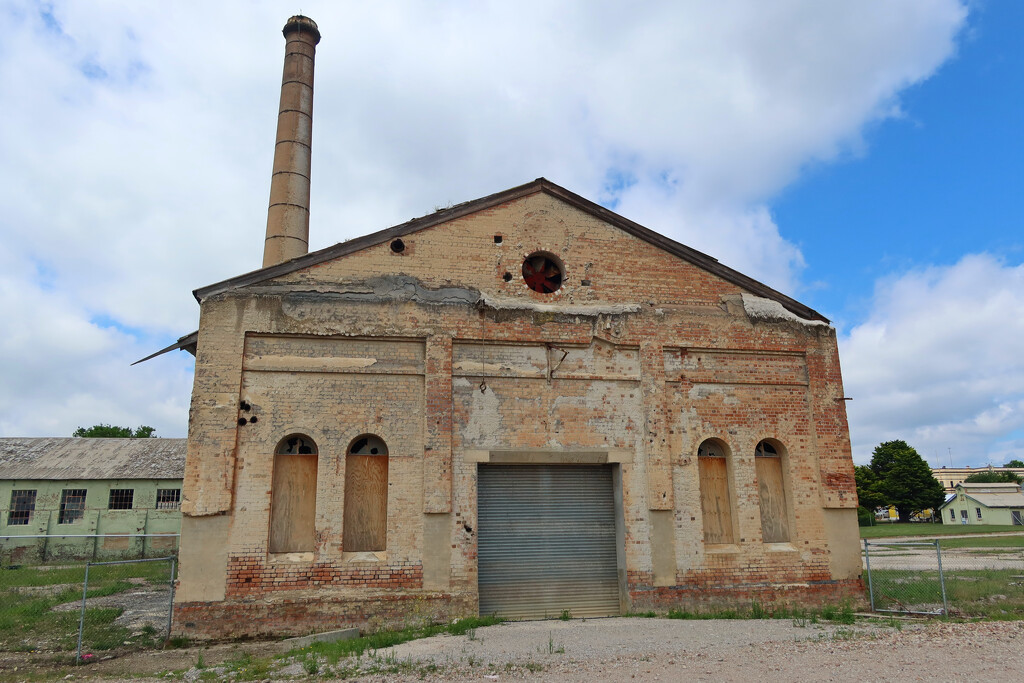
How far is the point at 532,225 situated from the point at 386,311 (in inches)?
120

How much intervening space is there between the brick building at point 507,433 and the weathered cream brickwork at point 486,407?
3cm

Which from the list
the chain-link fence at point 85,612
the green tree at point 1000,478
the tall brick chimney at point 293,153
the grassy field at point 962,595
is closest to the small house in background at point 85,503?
the chain-link fence at point 85,612

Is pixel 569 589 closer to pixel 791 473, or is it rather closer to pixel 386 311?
pixel 791 473

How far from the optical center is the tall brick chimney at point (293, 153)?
60.8ft

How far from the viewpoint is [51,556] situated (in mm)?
23375

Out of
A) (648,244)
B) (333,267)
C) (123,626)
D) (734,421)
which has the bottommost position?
(123,626)

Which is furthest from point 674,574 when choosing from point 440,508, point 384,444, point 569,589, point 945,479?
point 945,479

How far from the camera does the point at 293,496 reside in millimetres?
10102

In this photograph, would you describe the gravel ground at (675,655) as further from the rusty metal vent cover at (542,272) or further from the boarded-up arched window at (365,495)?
the rusty metal vent cover at (542,272)

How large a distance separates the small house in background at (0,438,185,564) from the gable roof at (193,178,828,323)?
17407 mm

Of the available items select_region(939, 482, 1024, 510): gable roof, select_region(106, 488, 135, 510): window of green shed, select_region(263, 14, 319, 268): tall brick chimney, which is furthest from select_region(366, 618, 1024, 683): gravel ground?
select_region(939, 482, 1024, 510): gable roof

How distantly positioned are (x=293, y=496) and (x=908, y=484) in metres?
49.4

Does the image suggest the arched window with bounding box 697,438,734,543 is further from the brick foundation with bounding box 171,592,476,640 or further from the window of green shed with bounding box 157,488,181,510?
the window of green shed with bounding box 157,488,181,510

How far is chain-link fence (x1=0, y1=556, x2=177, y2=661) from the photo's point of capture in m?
9.00
